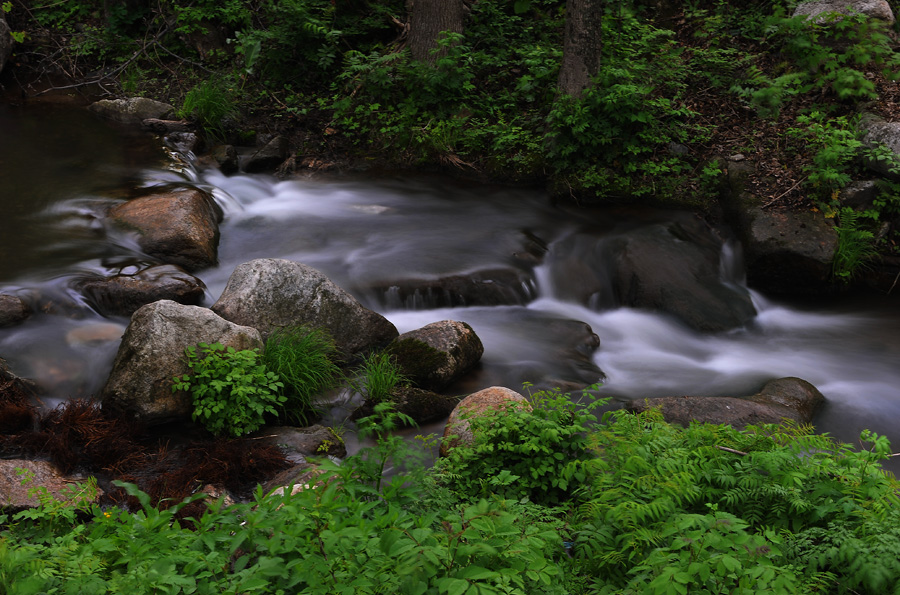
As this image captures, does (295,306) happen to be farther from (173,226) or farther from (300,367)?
(173,226)

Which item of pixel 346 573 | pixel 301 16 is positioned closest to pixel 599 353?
pixel 346 573

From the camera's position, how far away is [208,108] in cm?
1047

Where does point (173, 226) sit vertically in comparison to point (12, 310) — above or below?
above

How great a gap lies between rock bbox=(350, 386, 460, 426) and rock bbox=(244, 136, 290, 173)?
218 inches

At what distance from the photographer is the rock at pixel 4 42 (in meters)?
11.8

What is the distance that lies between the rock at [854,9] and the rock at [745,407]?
6.18 m

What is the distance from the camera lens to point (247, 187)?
942cm

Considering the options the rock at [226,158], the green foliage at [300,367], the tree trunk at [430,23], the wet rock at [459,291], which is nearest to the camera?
the green foliage at [300,367]

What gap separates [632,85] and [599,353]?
3.87 meters

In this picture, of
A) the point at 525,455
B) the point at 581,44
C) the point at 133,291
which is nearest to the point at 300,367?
the point at 133,291

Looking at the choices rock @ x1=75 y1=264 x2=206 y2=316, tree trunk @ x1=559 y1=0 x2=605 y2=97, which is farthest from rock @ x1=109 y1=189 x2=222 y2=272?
tree trunk @ x1=559 y1=0 x2=605 y2=97

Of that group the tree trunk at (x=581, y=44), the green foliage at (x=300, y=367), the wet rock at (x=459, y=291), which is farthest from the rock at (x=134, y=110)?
the green foliage at (x=300, y=367)

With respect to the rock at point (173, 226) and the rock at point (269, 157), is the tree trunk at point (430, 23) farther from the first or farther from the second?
the rock at point (173, 226)

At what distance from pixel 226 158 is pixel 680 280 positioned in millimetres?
6444
